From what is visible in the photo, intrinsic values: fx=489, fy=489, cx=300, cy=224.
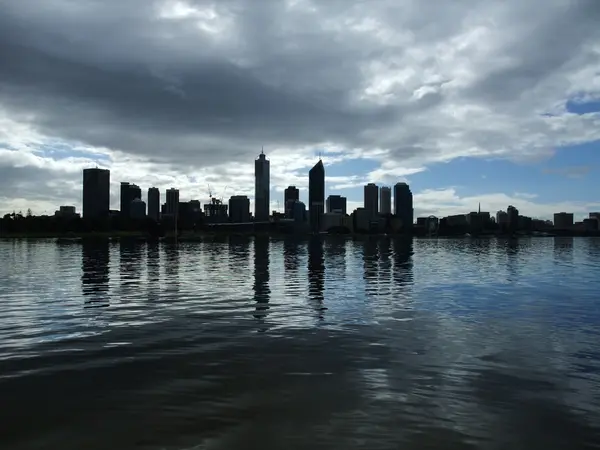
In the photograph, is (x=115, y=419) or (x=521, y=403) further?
(x=521, y=403)

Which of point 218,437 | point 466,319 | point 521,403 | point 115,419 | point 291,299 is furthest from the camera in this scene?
point 291,299

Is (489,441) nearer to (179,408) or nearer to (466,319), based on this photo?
(179,408)

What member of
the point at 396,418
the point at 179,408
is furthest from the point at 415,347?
the point at 179,408

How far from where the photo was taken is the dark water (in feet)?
44.2

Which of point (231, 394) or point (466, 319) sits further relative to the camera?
point (466, 319)

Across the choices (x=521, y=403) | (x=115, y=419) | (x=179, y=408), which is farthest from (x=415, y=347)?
(x=115, y=419)

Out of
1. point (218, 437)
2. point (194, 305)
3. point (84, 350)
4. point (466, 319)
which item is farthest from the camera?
point (194, 305)

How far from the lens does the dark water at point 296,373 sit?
44.2ft

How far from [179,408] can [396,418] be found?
6592mm

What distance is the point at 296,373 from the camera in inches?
755

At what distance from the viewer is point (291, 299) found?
40.8m

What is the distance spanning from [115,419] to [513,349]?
59.8 feet

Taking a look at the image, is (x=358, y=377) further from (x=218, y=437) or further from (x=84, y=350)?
(x=84, y=350)

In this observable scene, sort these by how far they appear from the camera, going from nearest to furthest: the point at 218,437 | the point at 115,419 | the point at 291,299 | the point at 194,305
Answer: the point at 218,437, the point at 115,419, the point at 194,305, the point at 291,299
